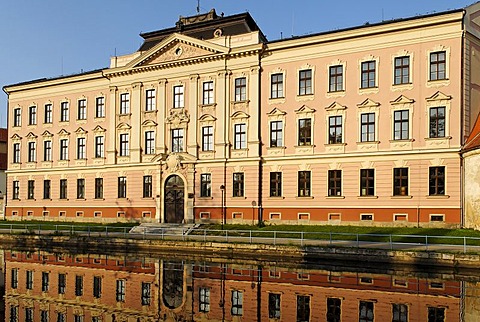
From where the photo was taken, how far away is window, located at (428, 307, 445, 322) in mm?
14898

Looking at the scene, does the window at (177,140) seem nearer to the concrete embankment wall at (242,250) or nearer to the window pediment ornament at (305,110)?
the window pediment ornament at (305,110)

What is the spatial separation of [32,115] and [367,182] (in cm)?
3298

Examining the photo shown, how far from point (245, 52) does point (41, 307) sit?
87.1 ft

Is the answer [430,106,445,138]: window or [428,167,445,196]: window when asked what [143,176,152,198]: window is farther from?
[430,106,445,138]: window

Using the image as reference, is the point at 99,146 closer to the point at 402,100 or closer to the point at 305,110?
the point at 305,110

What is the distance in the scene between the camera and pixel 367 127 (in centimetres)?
3600

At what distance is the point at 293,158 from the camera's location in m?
38.2

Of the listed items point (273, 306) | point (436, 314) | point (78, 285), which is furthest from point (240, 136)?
point (436, 314)

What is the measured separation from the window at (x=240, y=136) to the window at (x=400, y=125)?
10900mm

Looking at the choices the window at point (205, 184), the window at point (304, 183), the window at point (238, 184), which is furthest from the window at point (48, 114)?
the window at point (304, 183)

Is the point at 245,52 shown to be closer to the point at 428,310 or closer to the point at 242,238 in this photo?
the point at 242,238

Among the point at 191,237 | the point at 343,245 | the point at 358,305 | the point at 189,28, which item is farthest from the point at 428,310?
the point at 189,28

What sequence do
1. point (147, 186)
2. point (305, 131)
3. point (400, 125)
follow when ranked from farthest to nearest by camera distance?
1. point (147, 186)
2. point (305, 131)
3. point (400, 125)

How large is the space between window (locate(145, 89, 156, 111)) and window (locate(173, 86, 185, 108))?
2094mm
